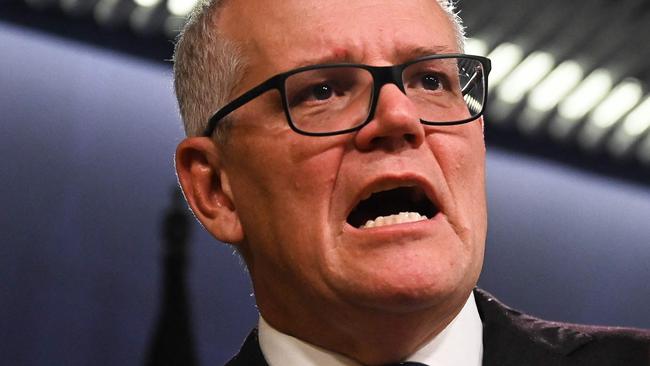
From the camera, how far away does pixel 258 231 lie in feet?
5.16

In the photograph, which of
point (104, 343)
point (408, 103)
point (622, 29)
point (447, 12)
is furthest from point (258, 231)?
point (622, 29)

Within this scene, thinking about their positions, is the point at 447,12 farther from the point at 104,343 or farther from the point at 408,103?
the point at 104,343

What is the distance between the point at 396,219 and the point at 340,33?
28 centimetres

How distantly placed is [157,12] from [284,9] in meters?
1.21

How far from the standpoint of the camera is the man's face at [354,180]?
1.41 metres

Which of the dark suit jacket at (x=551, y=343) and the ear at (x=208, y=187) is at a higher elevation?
the ear at (x=208, y=187)

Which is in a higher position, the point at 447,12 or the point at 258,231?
the point at 447,12

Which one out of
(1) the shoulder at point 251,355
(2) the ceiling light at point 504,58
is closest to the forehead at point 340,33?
(1) the shoulder at point 251,355

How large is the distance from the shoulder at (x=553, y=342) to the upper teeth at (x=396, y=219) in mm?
230

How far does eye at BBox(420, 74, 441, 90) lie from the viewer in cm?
155

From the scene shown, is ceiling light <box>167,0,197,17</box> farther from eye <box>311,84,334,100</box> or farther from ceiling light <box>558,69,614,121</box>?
eye <box>311,84,334,100</box>

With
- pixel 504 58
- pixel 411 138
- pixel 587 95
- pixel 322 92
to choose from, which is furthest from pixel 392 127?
pixel 587 95

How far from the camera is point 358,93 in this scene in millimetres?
1507

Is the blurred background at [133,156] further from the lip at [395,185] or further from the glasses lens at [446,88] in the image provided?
the lip at [395,185]
